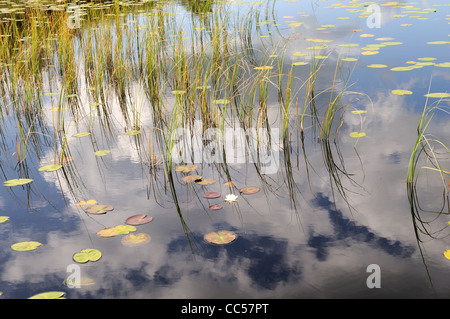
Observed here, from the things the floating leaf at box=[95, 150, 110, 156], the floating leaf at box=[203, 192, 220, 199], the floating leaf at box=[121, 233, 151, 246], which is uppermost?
the floating leaf at box=[95, 150, 110, 156]

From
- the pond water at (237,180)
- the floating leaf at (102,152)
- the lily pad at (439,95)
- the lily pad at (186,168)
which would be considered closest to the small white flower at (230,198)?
the pond water at (237,180)

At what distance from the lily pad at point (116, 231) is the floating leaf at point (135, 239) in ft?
0.11

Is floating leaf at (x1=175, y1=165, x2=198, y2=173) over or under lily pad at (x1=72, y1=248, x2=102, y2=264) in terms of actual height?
A: over

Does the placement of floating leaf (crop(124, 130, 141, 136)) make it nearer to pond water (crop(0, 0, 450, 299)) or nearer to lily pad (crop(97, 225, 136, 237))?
pond water (crop(0, 0, 450, 299))

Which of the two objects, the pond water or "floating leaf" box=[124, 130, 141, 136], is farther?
"floating leaf" box=[124, 130, 141, 136]

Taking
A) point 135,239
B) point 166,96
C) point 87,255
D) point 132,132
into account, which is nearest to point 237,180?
point 135,239

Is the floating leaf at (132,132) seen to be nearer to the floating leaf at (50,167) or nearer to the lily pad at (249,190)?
the floating leaf at (50,167)

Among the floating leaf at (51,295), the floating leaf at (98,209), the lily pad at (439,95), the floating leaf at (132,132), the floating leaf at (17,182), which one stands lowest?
the floating leaf at (51,295)

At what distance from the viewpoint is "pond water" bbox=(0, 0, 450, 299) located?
1921 millimetres

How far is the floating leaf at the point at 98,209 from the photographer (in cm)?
243

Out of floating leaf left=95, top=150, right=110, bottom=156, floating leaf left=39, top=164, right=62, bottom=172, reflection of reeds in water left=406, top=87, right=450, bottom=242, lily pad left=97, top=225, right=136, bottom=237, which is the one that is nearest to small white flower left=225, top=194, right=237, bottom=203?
lily pad left=97, top=225, right=136, bottom=237

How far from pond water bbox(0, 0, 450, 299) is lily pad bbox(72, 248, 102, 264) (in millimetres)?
26


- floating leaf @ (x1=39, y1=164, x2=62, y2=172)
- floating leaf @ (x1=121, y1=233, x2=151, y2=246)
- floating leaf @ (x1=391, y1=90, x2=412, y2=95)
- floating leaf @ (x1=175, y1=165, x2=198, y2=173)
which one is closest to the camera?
floating leaf @ (x1=121, y1=233, x2=151, y2=246)
